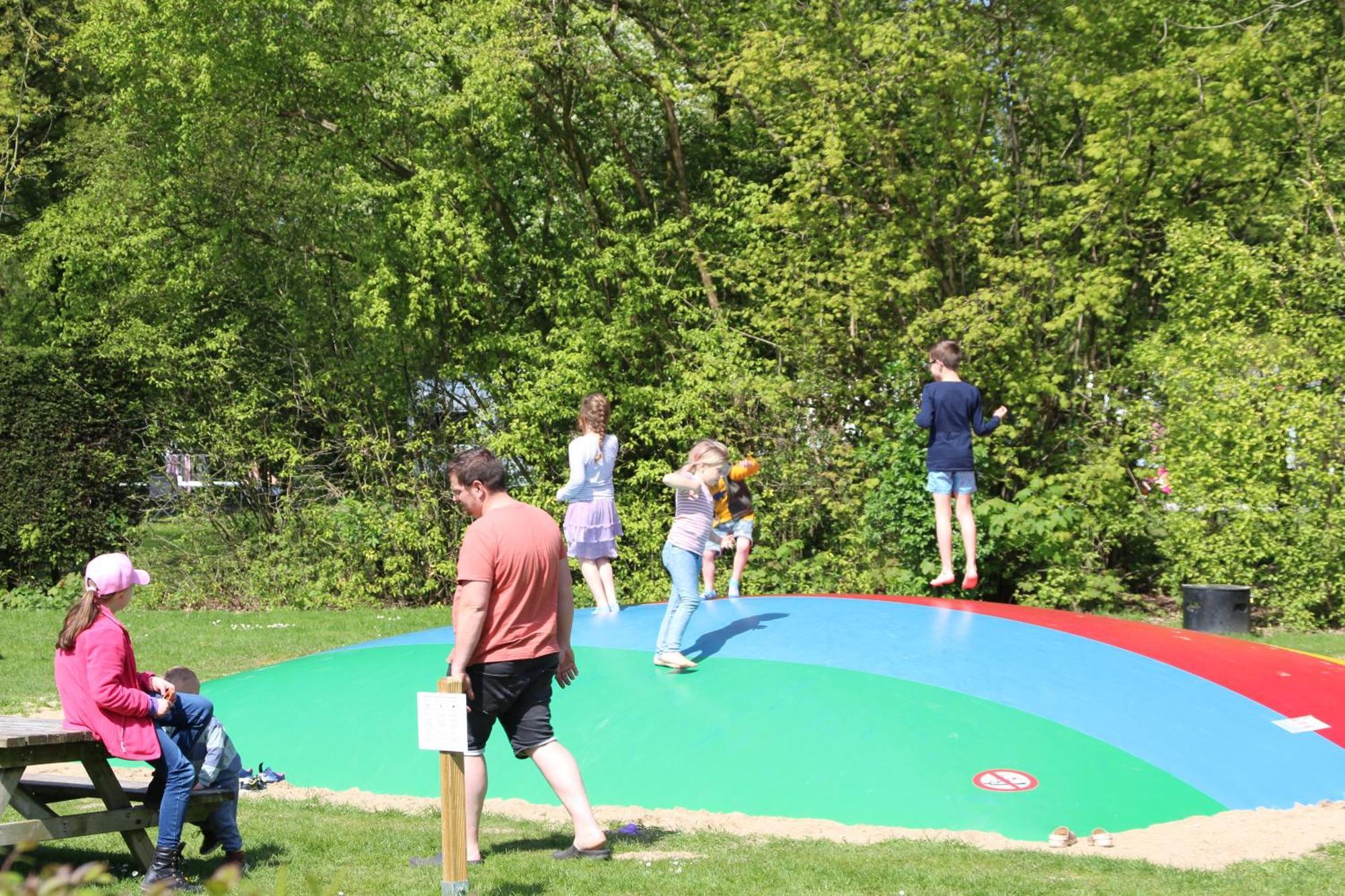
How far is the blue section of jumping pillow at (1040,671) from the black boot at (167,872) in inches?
160

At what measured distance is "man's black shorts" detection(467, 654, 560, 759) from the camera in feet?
18.2

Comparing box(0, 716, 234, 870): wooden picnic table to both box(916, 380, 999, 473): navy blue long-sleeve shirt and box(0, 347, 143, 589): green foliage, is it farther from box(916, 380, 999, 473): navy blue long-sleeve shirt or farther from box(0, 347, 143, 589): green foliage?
box(0, 347, 143, 589): green foliage

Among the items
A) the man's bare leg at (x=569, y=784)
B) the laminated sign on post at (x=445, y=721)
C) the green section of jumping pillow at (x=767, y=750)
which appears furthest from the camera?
the green section of jumping pillow at (x=767, y=750)

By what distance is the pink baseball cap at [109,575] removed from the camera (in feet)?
17.7

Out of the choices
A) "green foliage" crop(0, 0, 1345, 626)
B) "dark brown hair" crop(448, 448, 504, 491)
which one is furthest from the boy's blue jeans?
"green foliage" crop(0, 0, 1345, 626)

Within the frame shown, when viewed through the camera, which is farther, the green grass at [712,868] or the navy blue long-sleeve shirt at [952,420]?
the navy blue long-sleeve shirt at [952,420]

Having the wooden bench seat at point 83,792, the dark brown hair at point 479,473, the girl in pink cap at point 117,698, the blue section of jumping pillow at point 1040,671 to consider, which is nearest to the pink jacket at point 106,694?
the girl in pink cap at point 117,698

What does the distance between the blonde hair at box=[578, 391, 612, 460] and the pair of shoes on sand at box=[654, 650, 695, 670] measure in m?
1.77

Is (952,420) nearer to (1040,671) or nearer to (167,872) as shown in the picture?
(1040,671)

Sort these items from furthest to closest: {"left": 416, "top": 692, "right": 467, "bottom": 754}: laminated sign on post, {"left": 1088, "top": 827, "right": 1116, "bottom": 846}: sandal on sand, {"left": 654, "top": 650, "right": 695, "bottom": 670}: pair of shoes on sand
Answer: {"left": 654, "top": 650, "right": 695, "bottom": 670}: pair of shoes on sand, {"left": 1088, "top": 827, "right": 1116, "bottom": 846}: sandal on sand, {"left": 416, "top": 692, "right": 467, "bottom": 754}: laminated sign on post

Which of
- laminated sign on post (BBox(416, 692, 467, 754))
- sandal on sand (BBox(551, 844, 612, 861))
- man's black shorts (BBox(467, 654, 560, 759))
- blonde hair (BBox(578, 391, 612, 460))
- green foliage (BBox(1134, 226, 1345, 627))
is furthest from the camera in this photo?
green foliage (BBox(1134, 226, 1345, 627))

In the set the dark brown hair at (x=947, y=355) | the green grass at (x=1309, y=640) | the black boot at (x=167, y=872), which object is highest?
the dark brown hair at (x=947, y=355)

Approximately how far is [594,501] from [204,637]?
609 centimetres

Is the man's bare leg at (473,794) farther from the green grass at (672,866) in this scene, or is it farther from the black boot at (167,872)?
the black boot at (167,872)
